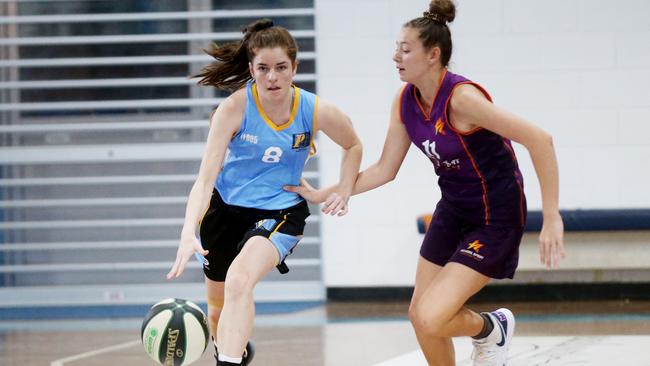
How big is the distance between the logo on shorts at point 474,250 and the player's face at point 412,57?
706 millimetres

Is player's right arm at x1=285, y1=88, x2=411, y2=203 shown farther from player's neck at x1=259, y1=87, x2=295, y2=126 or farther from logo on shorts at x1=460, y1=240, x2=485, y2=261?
logo on shorts at x1=460, y1=240, x2=485, y2=261

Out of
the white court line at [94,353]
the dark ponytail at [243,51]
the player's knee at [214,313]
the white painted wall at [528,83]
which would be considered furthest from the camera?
the white painted wall at [528,83]

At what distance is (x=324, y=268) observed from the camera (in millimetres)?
8445

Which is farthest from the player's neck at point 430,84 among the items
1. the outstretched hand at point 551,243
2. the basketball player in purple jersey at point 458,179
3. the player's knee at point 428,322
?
the player's knee at point 428,322

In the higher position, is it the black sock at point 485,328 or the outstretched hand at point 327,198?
the outstretched hand at point 327,198

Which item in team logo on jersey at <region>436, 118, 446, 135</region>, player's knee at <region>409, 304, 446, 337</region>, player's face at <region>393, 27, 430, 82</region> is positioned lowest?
player's knee at <region>409, 304, 446, 337</region>

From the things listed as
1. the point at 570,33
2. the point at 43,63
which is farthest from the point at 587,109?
the point at 43,63

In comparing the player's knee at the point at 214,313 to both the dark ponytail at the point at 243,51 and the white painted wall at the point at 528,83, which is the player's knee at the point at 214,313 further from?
the white painted wall at the point at 528,83

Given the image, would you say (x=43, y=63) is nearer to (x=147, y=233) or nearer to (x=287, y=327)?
(x=147, y=233)

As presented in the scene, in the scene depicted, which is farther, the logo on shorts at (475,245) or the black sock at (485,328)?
the black sock at (485,328)

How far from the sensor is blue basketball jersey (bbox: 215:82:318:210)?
4375 mm

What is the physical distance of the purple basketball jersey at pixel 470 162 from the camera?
4.05 m

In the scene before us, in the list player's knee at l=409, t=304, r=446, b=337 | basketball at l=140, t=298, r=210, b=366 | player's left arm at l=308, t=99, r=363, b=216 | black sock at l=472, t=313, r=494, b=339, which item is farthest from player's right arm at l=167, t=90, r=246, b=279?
black sock at l=472, t=313, r=494, b=339

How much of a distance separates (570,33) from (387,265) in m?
2.35
